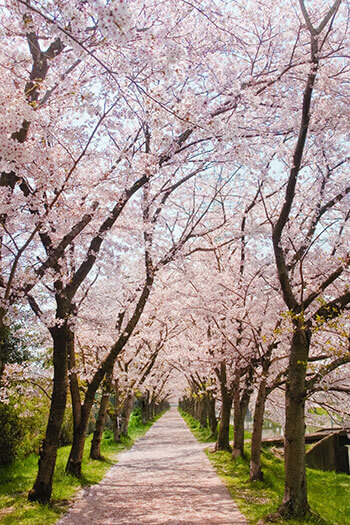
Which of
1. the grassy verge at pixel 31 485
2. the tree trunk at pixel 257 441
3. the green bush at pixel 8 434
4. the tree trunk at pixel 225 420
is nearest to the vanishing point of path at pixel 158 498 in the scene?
the grassy verge at pixel 31 485

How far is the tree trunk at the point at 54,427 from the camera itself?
24.3 ft

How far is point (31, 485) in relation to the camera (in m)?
8.77

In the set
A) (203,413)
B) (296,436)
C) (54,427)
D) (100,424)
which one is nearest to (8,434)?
(100,424)

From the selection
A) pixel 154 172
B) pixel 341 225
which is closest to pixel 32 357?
pixel 154 172

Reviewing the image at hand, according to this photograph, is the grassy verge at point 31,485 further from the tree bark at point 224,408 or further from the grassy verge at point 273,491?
the tree bark at point 224,408

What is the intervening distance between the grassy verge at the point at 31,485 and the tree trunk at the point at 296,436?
378cm

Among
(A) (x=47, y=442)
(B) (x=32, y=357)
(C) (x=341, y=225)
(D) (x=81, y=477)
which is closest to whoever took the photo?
(A) (x=47, y=442)

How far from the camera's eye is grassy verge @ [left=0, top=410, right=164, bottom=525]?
6.56 m

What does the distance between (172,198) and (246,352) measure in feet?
16.6

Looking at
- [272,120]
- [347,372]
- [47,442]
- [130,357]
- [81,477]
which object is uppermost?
[272,120]

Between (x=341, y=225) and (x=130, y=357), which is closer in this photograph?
(x=341, y=225)

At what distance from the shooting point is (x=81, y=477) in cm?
992

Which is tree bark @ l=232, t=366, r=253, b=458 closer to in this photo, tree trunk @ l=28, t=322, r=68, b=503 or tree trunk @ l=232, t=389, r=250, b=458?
tree trunk @ l=232, t=389, r=250, b=458

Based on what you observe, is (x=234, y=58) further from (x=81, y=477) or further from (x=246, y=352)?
(x=81, y=477)
